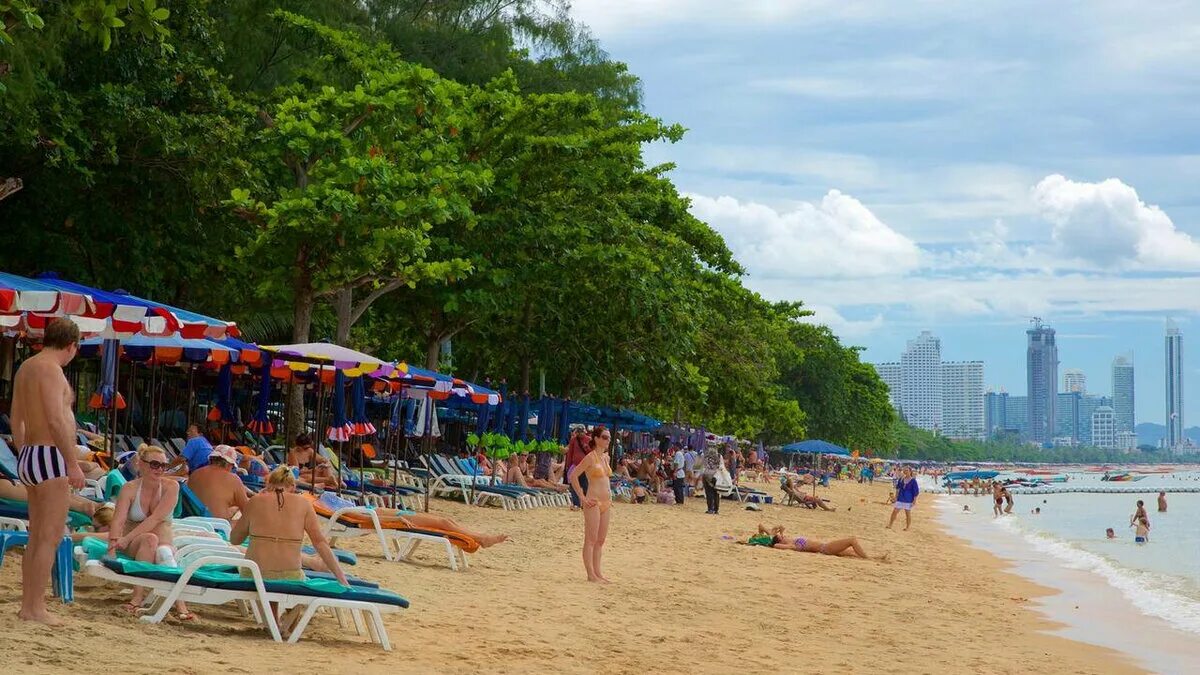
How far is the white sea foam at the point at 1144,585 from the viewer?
16.4 metres

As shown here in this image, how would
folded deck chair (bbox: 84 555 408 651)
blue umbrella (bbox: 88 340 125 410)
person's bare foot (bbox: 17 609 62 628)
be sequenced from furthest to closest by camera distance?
blue umbrella (bbox: 88 340 125 410) → folded deck chair (bbox: 84 555 408 651) → person's bare foot (bbox: 17 609 62 628)

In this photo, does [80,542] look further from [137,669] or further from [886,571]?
[886,571]

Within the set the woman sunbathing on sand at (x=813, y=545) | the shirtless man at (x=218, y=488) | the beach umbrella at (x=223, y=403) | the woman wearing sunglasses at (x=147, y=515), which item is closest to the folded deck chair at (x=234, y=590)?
the woman wearing sunglasses at (x=147, y=515)

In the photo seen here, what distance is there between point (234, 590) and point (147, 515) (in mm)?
1073

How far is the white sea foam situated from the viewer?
53.7ft

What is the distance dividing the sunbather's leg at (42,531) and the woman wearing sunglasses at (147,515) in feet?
3.78

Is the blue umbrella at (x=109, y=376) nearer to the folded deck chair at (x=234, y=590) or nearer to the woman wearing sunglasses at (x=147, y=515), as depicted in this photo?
the woman wearing sunglasses at (x=147, y=515)

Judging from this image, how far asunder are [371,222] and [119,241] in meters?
4.63

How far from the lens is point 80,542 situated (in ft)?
26.8

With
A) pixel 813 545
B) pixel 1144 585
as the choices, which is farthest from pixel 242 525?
pixel 1144 585

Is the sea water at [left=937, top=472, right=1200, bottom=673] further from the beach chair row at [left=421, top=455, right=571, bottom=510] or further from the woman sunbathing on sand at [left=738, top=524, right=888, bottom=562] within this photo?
the beach chair row at [left=421, top=455, right=571, bottom=510]

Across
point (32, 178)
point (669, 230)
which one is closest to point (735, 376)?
point (669, 230)

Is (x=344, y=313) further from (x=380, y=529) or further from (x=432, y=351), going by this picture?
(x=380, y=529)

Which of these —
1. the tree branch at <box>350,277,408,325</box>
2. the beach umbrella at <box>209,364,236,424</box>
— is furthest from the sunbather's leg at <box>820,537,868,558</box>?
the beach umbrella at <box>209,364,236,424</box>
